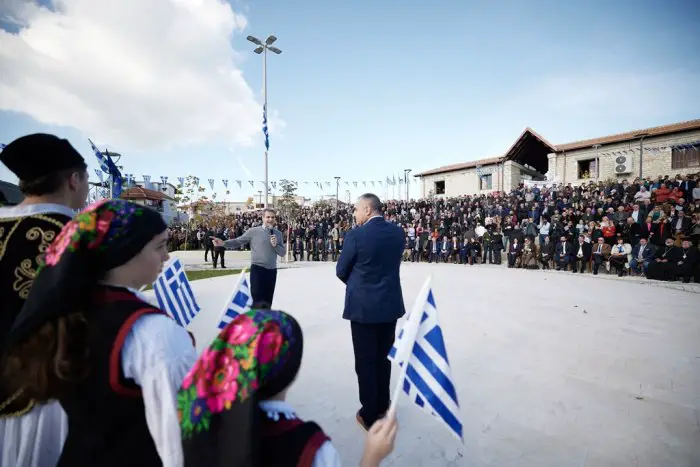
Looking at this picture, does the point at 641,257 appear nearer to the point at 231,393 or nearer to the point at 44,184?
the point at 231,393

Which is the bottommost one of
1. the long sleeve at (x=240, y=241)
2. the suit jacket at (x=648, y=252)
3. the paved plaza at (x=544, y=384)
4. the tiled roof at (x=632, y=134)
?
the paved plaza at (x=544, y=384)

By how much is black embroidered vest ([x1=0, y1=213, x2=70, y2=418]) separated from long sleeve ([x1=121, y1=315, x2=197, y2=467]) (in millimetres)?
1014

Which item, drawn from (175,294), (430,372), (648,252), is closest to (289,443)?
(430,372)

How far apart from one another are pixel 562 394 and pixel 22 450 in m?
4.31

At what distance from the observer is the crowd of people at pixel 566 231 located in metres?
12.3

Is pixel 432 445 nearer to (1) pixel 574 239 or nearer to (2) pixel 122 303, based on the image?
(2) pixel 122 303

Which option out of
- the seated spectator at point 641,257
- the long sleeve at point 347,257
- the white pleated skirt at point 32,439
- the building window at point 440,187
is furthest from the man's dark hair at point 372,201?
the building window at point 440,187

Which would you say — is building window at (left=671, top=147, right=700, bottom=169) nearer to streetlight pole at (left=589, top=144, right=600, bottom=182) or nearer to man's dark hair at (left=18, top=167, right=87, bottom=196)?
streetlight pole at (left=589, top=144, right=600, bottom=182)

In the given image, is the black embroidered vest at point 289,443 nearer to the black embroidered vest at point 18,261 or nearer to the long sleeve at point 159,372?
the long sleeve at point 159,372

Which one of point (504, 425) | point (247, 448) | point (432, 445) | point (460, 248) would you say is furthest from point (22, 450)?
point (460, 248)

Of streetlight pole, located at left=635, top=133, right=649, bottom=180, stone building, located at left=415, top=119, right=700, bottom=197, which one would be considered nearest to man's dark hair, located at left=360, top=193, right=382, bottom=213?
stone building, located at left=415, top=119, right=700, bottom=197

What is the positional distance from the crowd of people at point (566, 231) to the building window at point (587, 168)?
5860mm

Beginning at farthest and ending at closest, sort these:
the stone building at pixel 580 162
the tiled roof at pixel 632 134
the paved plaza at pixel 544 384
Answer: the stone building at pixel 580 162
the tiled roof at pixel 632 134
the paved plaza at pixel 544 384

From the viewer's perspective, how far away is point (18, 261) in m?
1.66
